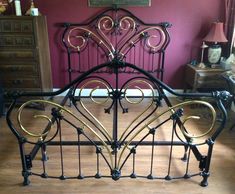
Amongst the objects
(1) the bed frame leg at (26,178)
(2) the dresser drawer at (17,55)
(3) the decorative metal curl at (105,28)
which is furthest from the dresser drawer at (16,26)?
(1) the bed frame leg at (26,178)

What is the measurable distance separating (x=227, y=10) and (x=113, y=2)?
1.54 m

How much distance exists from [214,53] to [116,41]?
53.6 inches

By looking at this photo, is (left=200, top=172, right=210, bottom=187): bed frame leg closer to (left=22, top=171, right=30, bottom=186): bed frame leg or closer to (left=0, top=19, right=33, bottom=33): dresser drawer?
(left=22, top=171, right=30, bottom=186): bed frame leg

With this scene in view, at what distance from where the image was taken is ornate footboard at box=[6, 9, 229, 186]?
5.99 feet

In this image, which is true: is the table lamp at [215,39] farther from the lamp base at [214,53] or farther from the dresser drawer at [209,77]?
the dresser drawer at [209,77]

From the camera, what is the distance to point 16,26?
10.5 ft

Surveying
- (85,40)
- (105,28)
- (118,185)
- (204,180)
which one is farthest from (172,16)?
(118,185)

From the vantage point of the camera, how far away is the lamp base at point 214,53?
3.53 meters

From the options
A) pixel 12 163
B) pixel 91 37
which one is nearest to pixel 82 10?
pixel 91 37

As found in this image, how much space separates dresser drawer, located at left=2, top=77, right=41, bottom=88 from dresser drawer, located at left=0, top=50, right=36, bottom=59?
273 mm

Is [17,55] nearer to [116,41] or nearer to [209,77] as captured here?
[116,41]

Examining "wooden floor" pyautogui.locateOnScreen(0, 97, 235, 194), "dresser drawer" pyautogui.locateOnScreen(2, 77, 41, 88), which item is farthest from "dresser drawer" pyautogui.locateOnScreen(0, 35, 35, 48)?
"wooden floor" pyautogui.locateOnScreen(0, 97, 235, 194)

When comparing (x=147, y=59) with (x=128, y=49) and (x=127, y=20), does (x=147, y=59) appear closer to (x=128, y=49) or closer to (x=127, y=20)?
(x=128, y=49)

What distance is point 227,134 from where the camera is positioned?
9.56ft
